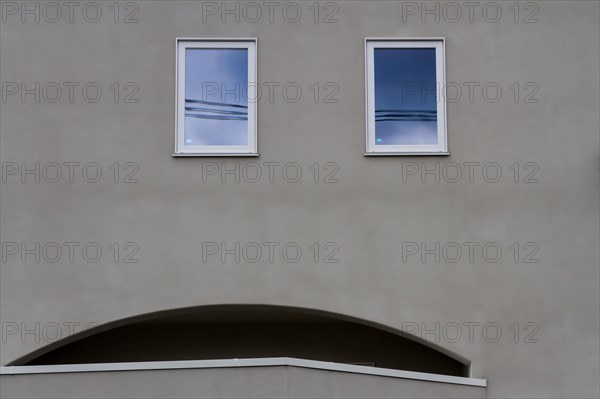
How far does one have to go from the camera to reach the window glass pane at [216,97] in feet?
30.4

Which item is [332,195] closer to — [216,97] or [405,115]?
[405,115]

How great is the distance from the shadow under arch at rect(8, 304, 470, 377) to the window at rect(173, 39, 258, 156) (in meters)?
2.35

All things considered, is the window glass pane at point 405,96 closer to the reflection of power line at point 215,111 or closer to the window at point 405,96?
the window at point 405,96

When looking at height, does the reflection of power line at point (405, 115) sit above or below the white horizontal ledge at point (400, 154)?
above

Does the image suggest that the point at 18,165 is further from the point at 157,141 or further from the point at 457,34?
the point at 457,34

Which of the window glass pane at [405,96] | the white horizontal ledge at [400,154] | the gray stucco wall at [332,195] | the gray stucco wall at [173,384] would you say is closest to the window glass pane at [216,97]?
the gray stucco wall at [332,195]

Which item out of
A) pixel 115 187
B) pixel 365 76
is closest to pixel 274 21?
pixel 365 76

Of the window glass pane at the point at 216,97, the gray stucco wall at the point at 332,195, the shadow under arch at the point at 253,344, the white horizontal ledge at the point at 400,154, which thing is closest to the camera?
the gray stucco wall at the point at 332,195

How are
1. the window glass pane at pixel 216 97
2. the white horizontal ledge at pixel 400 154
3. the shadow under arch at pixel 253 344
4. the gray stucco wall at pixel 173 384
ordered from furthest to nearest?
the shadow under arch at pixel 253 344 < the window glass pane at pixel 216 97 < the white horizontal ledge at pixel 400 154 < the gray stucco wall at pixel 173 384

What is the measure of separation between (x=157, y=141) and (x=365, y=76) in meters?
2.39

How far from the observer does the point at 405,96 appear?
9.35 meters

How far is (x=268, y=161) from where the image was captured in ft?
30.0

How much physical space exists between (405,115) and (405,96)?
0.72 ft

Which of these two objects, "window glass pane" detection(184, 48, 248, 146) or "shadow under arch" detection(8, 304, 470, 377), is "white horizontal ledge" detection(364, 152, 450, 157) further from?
"shadow under arch" detection(8, 304, 470, 377)
